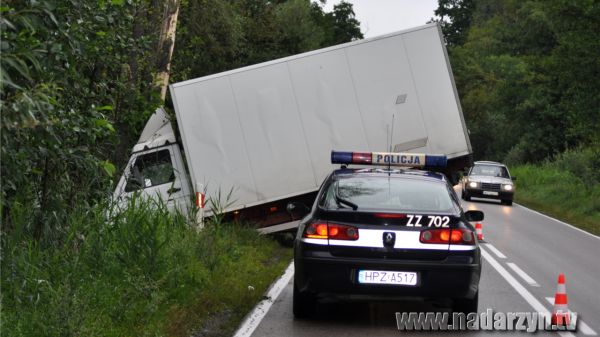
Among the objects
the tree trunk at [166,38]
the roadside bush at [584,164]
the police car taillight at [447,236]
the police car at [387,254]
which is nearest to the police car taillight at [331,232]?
the police car at [387,254]

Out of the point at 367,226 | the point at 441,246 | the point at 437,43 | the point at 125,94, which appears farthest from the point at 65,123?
the point at 437,43

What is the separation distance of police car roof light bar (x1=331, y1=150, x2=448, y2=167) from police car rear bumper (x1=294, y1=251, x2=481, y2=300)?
127 inches

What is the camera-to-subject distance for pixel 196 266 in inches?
448

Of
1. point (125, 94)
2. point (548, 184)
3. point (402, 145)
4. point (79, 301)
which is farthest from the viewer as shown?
point (548, 184)

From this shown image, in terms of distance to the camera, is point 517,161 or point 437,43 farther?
point 517,161

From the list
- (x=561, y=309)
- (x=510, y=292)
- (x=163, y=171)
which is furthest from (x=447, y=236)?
(x=163, y=171)

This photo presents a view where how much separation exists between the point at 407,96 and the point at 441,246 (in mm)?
7777

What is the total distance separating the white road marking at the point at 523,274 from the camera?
527 inches

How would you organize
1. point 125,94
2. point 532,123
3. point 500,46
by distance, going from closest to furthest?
1. point 125,94
2. point 532,123
3. point 500,46

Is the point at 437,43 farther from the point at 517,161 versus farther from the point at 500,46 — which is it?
the point at 500,46

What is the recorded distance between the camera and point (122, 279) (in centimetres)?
990

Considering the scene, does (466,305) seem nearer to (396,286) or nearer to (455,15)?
(396,286)

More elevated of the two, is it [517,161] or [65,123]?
[65,123]

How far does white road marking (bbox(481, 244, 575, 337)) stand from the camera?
10.7 m
